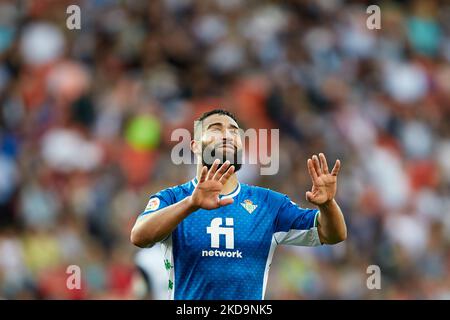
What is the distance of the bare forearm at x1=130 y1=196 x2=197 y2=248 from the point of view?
4.71 m

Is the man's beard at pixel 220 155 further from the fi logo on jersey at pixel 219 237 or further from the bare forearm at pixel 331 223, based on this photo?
the bare forearm at pixel 331 223

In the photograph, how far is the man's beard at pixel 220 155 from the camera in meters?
5.14

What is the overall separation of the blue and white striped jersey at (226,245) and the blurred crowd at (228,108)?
2.81 meters

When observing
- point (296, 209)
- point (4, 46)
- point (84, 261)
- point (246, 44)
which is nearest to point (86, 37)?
point (4, 46)

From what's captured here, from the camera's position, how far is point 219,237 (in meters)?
5.06

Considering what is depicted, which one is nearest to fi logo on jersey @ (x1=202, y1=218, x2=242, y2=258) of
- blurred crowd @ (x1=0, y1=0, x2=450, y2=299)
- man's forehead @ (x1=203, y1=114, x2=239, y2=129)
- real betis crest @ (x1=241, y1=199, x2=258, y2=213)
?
real betis crest @ (x1=241, y1=199, x2=258, y2=213)

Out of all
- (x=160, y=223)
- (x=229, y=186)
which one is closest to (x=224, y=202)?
(x=160, y=223)

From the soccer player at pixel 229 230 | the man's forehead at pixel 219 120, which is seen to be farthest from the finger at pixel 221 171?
the man's forehead at pixel 219 120

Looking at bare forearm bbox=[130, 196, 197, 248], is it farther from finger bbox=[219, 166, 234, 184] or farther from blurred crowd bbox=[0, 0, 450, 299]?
blurred crowd bbox=[0, 0, 450, 299]

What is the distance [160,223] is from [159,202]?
295mm

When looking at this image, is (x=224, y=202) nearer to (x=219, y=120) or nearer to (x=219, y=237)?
(x=219, y=237)

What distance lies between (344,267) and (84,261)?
269 cm
